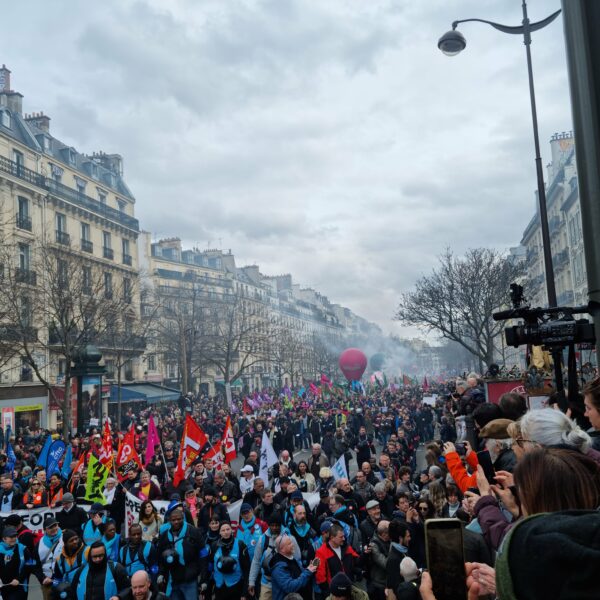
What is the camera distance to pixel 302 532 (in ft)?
24.8

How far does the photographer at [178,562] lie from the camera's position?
6.98m

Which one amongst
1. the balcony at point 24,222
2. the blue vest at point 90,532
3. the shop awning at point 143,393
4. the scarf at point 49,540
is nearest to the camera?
the scarf at point 49,540

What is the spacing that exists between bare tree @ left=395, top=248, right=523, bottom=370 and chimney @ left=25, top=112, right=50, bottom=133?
88.5 feet

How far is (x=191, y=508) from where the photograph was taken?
911 centimetres

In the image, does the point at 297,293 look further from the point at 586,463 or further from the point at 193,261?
the point at 586,463

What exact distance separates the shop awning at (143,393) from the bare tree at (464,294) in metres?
18.1

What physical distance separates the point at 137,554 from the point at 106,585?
0.79 metres

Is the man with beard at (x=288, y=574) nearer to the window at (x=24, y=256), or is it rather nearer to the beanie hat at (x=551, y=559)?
the beanie hat at (x=551, y=559)

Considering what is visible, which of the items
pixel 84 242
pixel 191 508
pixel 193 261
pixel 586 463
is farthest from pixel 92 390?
pixel 193 261

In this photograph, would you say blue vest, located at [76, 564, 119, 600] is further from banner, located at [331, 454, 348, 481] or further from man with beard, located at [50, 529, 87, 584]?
banner, located at [331, 454, 348, 481]

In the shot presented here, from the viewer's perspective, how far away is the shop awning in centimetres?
3800

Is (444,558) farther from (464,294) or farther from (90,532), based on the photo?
(464,294)

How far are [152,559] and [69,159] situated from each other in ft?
130

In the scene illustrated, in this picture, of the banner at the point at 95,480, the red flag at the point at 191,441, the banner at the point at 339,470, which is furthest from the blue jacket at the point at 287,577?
the red flag at the point at 191,441
